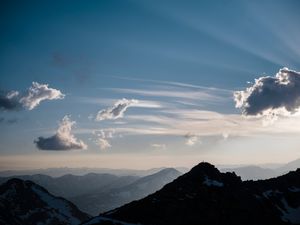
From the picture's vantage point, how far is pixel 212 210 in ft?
572

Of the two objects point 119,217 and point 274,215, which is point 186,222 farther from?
point 274,215

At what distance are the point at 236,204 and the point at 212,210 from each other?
18451 millimetres

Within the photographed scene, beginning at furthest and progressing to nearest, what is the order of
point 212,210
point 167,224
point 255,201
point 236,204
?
point 255,201, point 236,204, point 212,210, point 167,224

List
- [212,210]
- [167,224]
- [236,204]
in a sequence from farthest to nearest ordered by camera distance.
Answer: [236,204], [212,210], [167,224]

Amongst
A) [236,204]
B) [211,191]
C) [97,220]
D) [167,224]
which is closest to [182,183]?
[211,191]

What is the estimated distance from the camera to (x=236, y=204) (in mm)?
185875

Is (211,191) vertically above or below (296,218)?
above

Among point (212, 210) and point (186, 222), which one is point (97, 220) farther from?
point (212, 210)

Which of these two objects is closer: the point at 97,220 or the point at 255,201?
the point at 97,220

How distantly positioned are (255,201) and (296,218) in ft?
76.4

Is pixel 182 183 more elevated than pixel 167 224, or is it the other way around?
pixel 182 183

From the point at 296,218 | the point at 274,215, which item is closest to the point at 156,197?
the point at 274,215

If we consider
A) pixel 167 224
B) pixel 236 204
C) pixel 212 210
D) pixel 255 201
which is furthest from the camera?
pixel 255 201

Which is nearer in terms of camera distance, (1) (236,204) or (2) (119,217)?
(2) (119,217)
